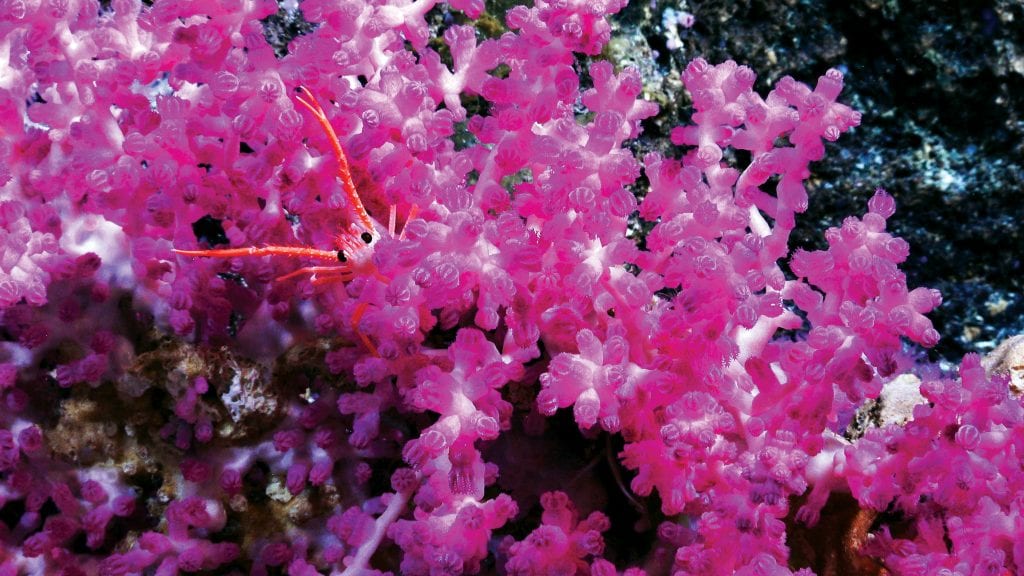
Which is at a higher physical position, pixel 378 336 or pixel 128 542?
pixel 378 336

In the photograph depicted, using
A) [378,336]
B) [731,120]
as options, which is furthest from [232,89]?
[731,120]

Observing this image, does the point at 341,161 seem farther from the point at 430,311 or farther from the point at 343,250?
the point at 430,311

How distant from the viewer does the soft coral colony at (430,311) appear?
1.50m

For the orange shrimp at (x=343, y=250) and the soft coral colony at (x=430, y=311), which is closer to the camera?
the soft coral colony at (x=430, y=311)

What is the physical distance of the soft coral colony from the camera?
150 centimetres

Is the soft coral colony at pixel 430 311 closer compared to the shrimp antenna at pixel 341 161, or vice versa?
the soft coral colony at pixel 430 311

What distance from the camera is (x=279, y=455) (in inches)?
71.5

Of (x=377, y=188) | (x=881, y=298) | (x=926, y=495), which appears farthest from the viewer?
(x=377, y=188)

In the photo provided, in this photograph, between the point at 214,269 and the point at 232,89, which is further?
the point at 214,269

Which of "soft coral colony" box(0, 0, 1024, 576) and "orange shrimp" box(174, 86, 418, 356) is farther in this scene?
"orange shrimp" box(174, 86, 418, 356)

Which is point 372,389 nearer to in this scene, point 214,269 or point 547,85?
point 214,269

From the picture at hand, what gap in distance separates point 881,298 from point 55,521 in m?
1.85

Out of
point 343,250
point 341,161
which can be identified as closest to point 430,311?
point 343,250

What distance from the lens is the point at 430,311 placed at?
65.7 inches
